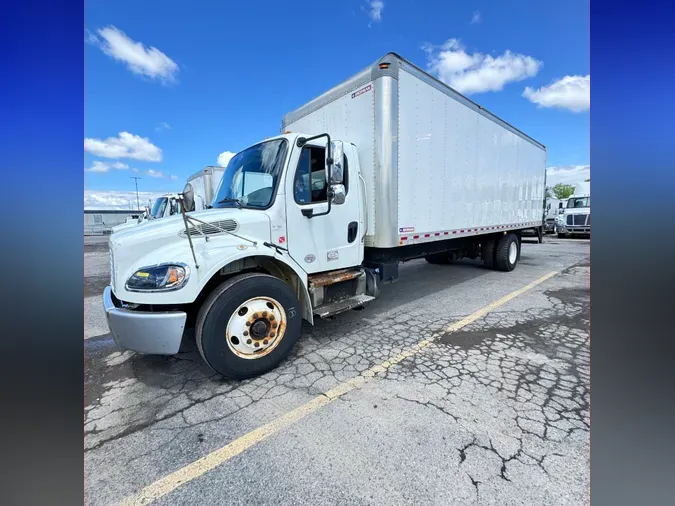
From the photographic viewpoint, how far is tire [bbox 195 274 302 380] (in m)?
2.90

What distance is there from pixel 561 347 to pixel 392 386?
237 cm

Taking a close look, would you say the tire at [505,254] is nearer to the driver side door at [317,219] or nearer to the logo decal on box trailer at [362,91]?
the driver side door at [317,219]

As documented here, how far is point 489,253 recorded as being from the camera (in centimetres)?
852

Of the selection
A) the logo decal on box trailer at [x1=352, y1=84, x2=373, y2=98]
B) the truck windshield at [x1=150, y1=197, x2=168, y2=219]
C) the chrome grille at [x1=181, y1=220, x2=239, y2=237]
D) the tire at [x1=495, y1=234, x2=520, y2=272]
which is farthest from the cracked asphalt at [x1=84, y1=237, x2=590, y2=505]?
the truck windshield at [x1=150, y1=197, x2=168, y2=219]

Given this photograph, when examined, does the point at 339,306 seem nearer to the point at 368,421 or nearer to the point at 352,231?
the point at 352,231

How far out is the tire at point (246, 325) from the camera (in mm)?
2902

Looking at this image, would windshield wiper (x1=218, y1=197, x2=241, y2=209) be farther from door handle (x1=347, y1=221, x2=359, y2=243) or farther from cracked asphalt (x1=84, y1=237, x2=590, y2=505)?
cracked asphalt (x1=84, y1=237, x2=590, y2=505)

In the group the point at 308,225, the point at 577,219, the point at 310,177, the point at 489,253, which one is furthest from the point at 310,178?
the point at 577,219

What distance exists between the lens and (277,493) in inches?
72.9

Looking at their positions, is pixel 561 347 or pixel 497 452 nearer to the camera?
pixel 497 452

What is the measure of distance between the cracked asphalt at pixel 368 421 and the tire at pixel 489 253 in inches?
165

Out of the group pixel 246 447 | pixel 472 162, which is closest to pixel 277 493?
pixel 246 447

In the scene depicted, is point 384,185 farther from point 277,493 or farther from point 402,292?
point 277,493

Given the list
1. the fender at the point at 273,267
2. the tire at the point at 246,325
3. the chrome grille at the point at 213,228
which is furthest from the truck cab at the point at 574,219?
the chrome grille at the point at 213,228
